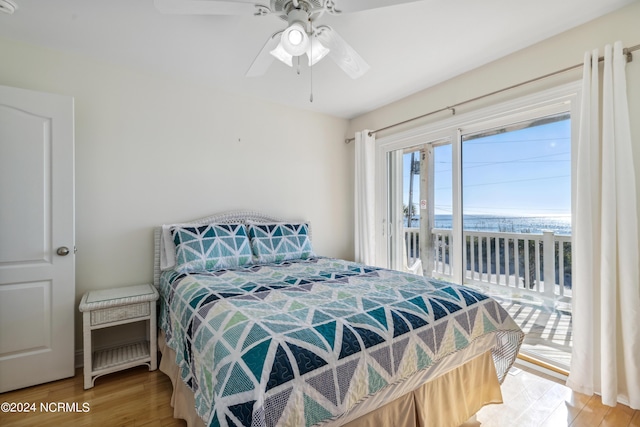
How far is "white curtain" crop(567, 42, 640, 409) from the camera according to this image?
1.73 metres

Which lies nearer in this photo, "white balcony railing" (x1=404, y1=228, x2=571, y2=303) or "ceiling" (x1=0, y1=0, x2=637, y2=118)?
"ceiling" (x1=0, y1=0, x2=637, y2=118)

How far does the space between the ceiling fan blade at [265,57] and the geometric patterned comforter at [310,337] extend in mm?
1476

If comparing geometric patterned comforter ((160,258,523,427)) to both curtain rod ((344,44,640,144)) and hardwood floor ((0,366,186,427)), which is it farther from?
curtain rod ((344,44,640,144))

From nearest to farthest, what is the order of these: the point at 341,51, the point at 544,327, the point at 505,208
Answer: the point at 341,51 < the point at 544,327 < the point at 505,208

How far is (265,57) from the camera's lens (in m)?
1.89

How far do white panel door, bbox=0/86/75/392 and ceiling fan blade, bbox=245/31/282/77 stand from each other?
1.37 meters

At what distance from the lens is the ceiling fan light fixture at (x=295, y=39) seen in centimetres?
150

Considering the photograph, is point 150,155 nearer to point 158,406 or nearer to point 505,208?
point 158,406

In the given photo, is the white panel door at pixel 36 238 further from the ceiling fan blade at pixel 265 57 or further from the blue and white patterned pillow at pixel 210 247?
the ceiling fan blade at pixel 265 57

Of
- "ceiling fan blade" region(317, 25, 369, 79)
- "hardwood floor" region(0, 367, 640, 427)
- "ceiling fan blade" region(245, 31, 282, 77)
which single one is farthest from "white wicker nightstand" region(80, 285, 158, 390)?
"ceiling fan blade" region(317, 25, 369, 79)

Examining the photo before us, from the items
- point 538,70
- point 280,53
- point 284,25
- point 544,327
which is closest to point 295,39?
point 280,53

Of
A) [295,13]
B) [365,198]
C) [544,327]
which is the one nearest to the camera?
[295,13]

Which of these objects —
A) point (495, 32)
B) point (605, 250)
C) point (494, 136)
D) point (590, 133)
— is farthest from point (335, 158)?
point (605, 250)

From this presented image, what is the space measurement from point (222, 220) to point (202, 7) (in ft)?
6.15
